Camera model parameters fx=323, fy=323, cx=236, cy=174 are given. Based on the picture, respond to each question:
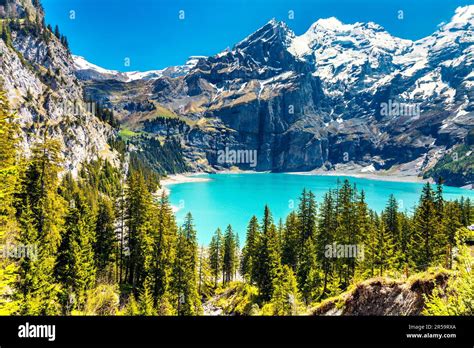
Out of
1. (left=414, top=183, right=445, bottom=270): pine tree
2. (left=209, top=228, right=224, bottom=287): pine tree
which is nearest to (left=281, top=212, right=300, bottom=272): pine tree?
(left=414, top=183, right=445, bottom=270): pine tree

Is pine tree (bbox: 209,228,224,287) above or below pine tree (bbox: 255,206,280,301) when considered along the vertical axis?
below

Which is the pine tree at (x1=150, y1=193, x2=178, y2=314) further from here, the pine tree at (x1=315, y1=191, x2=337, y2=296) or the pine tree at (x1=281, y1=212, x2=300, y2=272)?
the pine tree at (x1=281, y1=212, x2=300, y2=272)

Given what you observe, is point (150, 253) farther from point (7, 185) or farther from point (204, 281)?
point (204, 281)

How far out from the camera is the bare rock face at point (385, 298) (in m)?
16.1

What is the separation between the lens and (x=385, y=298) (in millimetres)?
18250

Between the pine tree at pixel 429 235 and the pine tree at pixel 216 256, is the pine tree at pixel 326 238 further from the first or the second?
the pine tree at pixel 216 256

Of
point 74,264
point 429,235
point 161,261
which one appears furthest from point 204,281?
point 429,235

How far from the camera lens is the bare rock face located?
52.7 feet

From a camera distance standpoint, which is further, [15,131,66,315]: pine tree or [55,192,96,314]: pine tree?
[55,192,96,314]: pine tree

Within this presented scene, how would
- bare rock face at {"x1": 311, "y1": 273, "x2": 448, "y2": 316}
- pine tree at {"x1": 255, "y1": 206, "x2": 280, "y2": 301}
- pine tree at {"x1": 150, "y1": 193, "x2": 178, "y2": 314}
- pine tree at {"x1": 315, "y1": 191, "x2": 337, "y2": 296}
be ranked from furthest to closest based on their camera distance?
pine tree at {"x1": 255, "y1": 206, "x2": 280, "y2": 301}
pine tree at {"x1": 315, "y1": 191, "x2": 337, "y2": 296}
pine tree at {"x1": 150, "y1": 193, "x2": 178, "y2": 314}
bare rock face at {"x1": 311, "y1": 273, "x2": 448, "y2": 316}
